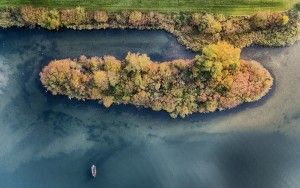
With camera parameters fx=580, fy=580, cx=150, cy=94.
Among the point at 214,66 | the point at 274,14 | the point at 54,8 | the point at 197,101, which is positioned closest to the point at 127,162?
the point at 197,101

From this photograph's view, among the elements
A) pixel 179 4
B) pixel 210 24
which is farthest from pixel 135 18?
pixel 210 24

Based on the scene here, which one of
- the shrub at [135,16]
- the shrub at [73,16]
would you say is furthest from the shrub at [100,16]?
the shrub at [135,16]

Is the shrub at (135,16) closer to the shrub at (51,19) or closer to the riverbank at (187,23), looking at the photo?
the riverbank at (187,23)

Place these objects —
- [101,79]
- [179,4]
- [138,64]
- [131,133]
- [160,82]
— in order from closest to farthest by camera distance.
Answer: [138,64], [101,79], [160,82], [179,4], [131,133]

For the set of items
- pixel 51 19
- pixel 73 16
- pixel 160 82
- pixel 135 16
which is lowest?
pixel 160 82

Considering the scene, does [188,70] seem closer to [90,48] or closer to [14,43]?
[90,48]

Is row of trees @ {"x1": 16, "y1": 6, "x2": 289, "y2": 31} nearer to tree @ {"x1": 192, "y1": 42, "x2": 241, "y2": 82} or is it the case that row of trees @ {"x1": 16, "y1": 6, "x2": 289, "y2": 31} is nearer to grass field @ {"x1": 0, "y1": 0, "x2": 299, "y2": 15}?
grass field @ {"x1": 0, "y1": 0, "x2": 299, "y2": 15}

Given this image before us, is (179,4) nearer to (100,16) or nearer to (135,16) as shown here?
(135,16)

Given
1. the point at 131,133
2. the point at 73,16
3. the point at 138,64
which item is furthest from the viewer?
the point at 131,133

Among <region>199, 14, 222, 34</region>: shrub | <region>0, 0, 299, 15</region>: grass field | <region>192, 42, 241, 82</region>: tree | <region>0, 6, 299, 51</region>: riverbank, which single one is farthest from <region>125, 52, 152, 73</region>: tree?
<region>199, 14, 222, 34</region>: shrub
